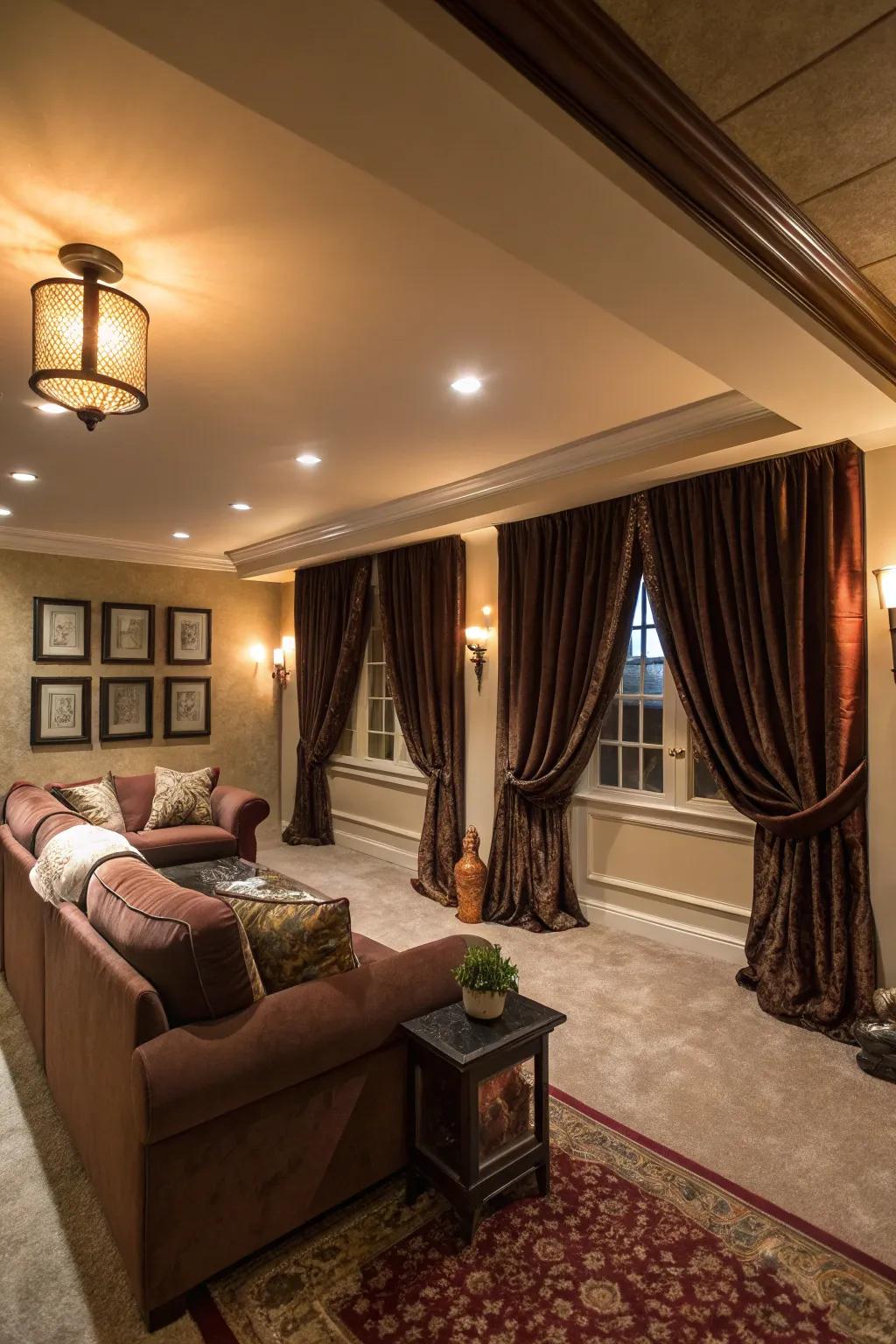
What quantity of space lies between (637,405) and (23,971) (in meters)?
3.56

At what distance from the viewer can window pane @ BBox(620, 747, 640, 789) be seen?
435 cm

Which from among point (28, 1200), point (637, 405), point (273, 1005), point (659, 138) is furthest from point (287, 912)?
point (637, 405)

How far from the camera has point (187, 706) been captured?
21.9 ft

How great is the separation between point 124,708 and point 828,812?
18.1 feet

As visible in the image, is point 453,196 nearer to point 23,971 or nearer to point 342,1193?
point 342,1193

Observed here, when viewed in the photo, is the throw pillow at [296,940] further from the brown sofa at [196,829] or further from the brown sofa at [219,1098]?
the brown sofa at [196,829]

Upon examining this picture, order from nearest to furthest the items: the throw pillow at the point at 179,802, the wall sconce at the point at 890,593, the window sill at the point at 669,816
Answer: the wall sconce at the point at 890,593 < the window sill at the point at 669,816 < the throw pillow at the point at 179,802

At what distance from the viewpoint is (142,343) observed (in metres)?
2.04

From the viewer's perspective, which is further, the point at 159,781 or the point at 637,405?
the point at 159,781

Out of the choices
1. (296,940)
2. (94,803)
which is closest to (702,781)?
(296,940)

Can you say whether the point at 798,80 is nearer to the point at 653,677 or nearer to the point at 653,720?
the point at 653,677

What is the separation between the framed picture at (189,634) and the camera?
656 cm

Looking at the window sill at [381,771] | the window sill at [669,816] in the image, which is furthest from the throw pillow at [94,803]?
the window sill at [669,816]

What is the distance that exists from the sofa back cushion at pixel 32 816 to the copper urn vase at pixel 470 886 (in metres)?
2.37
